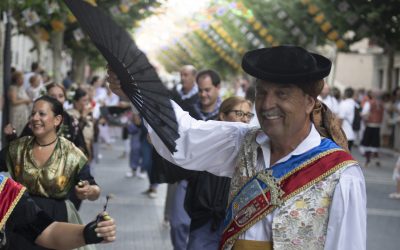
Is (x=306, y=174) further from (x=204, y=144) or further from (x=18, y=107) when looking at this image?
(x=18, y=107)

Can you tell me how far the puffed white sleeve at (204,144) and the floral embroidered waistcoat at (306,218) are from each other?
1.53 feet

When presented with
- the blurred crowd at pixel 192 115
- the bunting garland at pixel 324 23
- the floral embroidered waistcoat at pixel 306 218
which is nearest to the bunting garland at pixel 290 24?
the bunting garland at pixel 324 23

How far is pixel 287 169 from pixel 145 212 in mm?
7408

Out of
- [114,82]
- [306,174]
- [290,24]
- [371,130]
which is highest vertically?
[290,24]

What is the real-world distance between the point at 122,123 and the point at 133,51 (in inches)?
488

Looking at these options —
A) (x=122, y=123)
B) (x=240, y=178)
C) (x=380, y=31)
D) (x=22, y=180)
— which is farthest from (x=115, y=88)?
(x=380, y=31)

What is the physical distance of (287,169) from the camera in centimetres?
339

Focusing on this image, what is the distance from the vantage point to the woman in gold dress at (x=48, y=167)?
5383 millimetres

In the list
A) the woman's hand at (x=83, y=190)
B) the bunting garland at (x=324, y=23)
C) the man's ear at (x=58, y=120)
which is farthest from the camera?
the bunting garland at (x=324, y=23)

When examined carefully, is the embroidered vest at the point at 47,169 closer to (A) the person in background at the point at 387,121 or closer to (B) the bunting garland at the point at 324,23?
(A) the person in background at the point at 387,121

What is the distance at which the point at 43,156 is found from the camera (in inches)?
218

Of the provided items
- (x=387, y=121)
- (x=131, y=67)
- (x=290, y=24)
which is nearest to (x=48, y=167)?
(x=131, y=67)

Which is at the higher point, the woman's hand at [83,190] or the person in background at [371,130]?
the woman's hand at [83,190]

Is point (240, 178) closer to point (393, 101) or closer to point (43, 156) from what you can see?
point (43, 156)
